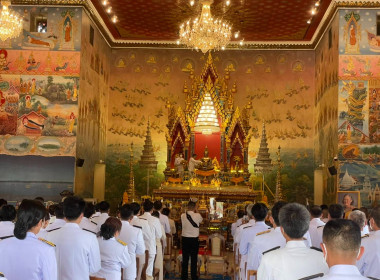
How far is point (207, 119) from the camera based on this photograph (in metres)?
23.4

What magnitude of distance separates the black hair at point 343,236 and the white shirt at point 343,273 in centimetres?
13

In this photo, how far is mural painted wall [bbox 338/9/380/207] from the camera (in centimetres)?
1833

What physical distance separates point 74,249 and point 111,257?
1109 mm

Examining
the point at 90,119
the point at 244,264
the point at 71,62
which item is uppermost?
the point at 71,62

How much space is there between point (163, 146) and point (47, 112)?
6891mm

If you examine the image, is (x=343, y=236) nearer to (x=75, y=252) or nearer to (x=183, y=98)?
(x=75, y=252)

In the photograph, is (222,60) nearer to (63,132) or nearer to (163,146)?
(163,146)

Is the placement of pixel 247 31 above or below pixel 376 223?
above

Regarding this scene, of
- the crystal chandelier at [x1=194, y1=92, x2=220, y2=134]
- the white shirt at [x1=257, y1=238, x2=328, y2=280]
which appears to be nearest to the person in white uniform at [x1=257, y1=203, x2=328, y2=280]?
the white shirt at [x1=257, y1=238, x2=328, y2=280]

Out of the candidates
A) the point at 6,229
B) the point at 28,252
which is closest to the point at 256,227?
the point at 6,229

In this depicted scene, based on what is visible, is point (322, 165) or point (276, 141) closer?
point (322, 165)

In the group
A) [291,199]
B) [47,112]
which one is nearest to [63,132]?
A: [47,112]

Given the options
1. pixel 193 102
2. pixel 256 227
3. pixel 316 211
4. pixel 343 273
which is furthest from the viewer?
pixel 193 102

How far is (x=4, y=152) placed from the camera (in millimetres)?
19109
